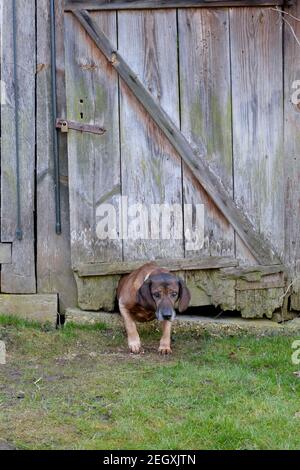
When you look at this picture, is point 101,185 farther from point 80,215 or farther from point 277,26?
point 277,26

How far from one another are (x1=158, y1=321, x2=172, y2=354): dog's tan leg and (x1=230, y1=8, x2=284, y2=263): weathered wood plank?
113 cm

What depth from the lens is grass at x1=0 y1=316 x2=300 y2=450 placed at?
440 cm

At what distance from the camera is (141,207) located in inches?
275

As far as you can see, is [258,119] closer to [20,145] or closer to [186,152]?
[186,152]

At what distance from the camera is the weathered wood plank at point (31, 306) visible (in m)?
6.96

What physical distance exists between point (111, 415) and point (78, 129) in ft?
9.92

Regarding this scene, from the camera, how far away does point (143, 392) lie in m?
5.22

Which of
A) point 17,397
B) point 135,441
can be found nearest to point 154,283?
point 17,397

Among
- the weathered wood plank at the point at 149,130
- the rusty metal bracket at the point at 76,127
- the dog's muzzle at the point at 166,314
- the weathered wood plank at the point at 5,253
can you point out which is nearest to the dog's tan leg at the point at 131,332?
the dog's muzzle at the point at 166,314

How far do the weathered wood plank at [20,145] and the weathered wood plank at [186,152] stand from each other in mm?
571

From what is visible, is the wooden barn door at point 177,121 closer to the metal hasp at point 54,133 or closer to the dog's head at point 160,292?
the metal hasp at point 54,133

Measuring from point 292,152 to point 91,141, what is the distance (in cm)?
194

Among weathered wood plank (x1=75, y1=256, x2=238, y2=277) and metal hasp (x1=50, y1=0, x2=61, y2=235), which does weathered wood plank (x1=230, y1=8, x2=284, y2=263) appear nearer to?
weathered wood plank (x1=75, y1=256, x2=238, y2=277)

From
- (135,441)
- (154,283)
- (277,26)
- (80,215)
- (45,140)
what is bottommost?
(135,441)
